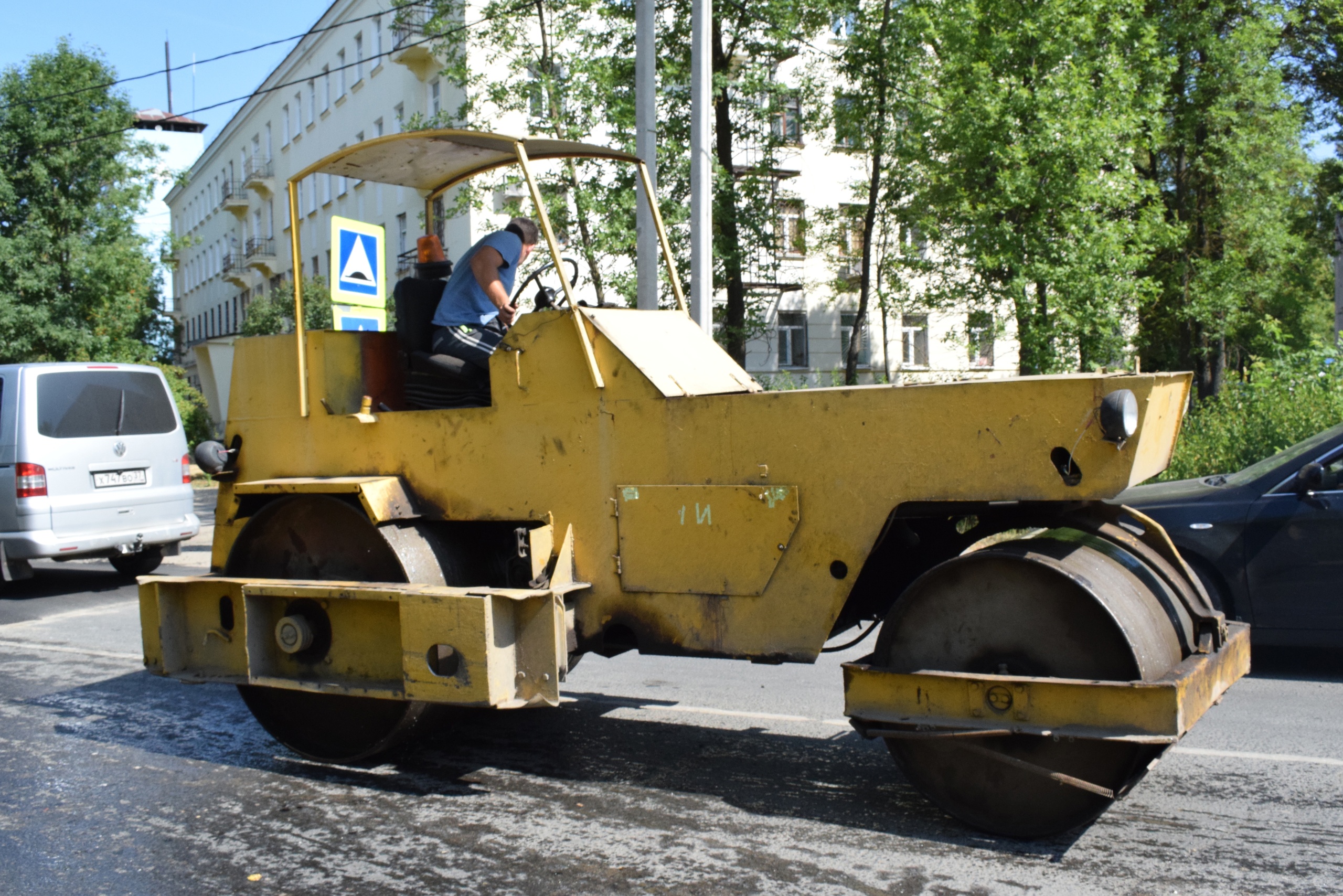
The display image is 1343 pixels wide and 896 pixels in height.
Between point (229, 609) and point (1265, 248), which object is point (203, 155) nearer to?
point (1265, 248)

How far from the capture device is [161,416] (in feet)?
36.2

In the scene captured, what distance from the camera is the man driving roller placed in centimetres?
500

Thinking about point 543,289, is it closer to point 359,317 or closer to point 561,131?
point 359,317

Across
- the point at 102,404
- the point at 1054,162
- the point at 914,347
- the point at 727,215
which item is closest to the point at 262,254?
the point at 914,347

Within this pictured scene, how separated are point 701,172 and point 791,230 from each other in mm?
19732

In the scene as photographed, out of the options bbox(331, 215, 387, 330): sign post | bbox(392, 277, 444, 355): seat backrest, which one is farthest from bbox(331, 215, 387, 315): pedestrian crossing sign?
bbox(392, 277, 444, 355): seat backrest

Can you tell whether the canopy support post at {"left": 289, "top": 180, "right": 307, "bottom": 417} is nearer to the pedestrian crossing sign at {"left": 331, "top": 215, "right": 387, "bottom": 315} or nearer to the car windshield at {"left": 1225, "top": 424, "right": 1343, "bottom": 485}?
the pedestrian crossing sign at {"left": 331, "top": 215, "right": 387, "bottom": 315}

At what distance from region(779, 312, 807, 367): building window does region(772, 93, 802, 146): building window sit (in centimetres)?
813

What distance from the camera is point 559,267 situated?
185 inches

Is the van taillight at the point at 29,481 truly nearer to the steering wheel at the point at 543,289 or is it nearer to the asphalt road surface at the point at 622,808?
the asphalt road surface at the point at 622,808

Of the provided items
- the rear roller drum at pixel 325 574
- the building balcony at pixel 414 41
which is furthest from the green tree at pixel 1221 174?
the rear roller drum at pixel 325 574

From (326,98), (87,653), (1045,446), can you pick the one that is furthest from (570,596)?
(326,98)

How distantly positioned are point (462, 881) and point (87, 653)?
534 centimetres

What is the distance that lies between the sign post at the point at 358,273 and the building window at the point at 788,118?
51.6 ft
